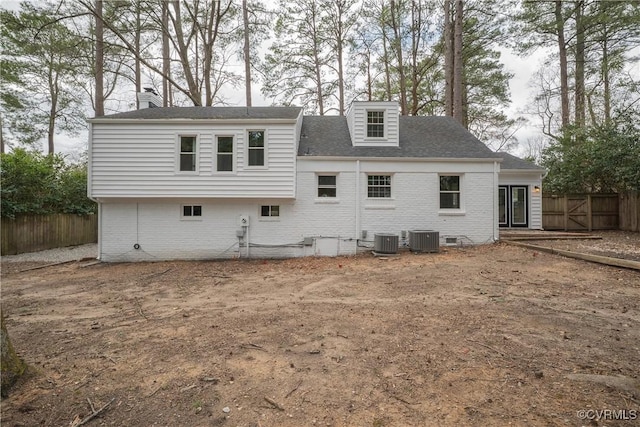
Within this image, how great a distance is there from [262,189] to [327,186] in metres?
2.43

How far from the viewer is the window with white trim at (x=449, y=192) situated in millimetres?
11078

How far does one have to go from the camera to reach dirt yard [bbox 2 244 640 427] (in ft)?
7.86

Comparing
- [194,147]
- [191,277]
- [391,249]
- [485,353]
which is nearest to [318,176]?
[391,249]

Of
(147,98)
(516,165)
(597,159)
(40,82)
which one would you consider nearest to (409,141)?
(516,165)

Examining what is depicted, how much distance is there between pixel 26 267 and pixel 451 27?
857 inches

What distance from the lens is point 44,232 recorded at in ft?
40.3

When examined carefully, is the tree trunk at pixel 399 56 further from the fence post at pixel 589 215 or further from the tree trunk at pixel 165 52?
the tree trunk at pixel 165 52

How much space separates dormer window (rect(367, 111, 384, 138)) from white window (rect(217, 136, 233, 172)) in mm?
5548

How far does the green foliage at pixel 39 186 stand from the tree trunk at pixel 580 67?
25.9 metres

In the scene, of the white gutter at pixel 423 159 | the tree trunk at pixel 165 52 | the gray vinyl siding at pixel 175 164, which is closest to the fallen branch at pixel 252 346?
the gray vinyl siding at pixel 175 164

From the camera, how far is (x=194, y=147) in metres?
10.3

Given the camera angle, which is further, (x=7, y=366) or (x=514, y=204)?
(x=514, y=204)

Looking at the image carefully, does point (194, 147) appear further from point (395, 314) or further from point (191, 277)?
point (395, 314)

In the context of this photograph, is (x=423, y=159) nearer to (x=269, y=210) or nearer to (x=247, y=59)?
(x=269, y=210)
